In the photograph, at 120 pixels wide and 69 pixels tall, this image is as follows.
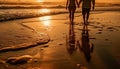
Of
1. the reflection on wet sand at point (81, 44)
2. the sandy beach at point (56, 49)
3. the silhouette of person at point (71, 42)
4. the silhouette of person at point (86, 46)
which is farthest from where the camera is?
the silhouette of person at point (71, 42)

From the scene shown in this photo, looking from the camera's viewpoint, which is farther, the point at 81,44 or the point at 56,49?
the point at 81,44

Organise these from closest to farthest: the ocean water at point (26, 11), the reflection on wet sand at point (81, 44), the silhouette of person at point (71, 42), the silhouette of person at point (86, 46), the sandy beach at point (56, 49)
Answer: the sandy beach at point (56, 49), the silhouette of person at point (86, 46), the reflection on wet sand at point (81, 44), the silhouette of person at point (71, 42), the ocean water at point (26, 11)

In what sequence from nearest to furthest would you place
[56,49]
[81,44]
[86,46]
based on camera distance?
[56,49] → [86,46] → [81,44]

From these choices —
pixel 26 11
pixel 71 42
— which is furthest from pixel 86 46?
pixel 26 11

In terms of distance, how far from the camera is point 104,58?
23.9 ft

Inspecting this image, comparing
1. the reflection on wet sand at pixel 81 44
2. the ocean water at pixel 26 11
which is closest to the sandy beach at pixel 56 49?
the reflection on wet sand at pixel 81 44

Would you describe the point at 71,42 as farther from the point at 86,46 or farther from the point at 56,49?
the point at 56,49

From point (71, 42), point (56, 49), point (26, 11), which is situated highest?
point (56, 49)

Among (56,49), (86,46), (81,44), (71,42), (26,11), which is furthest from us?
(26,11)

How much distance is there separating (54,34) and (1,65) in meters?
4.46

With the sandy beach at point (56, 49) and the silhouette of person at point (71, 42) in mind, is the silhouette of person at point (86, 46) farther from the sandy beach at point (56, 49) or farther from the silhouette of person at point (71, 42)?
the silhouette of person at point (71, 42)

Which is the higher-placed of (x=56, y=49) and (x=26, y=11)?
(x=56, y=49)

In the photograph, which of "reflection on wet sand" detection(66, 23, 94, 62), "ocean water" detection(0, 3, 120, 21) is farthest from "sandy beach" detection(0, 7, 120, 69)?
"ocean water" detection(0, 3, 120, 21)

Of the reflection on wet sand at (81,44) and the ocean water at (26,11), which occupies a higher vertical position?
the reflection on wet sand at (81,44)
